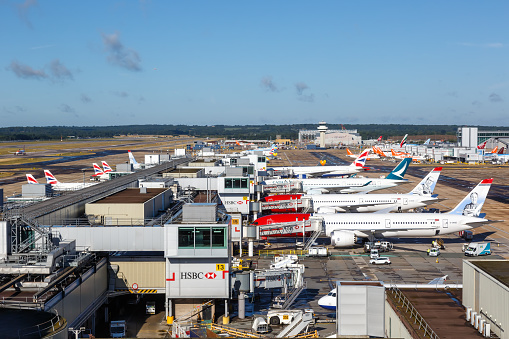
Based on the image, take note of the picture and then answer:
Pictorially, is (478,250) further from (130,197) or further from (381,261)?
(130,197)

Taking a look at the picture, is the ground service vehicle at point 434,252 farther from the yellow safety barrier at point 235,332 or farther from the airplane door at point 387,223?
the yellow safety barrier at point 235,332

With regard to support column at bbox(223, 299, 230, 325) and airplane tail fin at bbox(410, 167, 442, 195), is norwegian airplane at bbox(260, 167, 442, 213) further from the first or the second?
support column at bbox(223, 299, 230, 325)

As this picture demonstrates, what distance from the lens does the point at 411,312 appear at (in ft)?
96.1

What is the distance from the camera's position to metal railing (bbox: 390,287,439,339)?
84.7ft

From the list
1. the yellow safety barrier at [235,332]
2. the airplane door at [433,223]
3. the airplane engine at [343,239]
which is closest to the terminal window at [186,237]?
the yellow safety barrier at [235,332]

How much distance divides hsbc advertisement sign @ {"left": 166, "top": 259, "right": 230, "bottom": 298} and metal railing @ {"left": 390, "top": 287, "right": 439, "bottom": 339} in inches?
475

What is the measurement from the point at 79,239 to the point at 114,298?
6.74m

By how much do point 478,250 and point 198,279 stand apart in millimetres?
39819

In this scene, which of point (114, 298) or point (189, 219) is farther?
point (114, 298)

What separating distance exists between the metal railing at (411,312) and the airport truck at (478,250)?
34.2 metres

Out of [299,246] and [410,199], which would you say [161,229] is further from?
[410,199]

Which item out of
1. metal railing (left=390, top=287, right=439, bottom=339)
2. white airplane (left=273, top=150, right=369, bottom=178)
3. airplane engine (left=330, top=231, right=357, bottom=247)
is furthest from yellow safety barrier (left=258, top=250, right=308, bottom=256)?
white airplane (left=273, top=150, right=369, bottom=178)

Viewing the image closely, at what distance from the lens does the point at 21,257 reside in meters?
34.2

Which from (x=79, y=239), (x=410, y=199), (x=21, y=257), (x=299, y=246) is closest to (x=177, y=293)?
(x=79, y=239)
